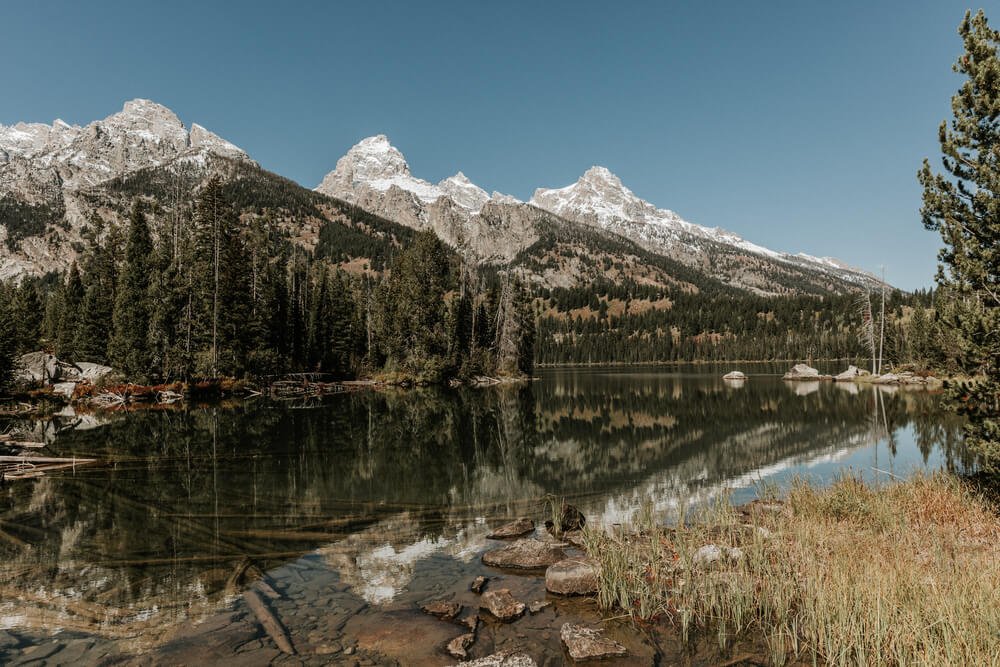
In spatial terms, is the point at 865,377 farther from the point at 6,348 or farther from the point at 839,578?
the point at 6,348

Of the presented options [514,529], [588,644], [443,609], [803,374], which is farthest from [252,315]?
[803,374]

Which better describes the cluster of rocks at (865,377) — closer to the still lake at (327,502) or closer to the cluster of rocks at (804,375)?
the cluster of rocks at (804,375)

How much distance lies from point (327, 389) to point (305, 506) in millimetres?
55473

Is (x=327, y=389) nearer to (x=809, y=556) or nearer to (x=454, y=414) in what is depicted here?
(x=454, y=414)

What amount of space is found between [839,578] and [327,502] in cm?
1512

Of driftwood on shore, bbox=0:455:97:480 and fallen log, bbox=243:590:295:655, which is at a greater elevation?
driftwood on shore, bbox=0:455:97:480

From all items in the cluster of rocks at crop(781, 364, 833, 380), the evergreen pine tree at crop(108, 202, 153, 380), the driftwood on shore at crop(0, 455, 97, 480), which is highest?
the evergreen pine tree at crop(108, 202, 153, 380)

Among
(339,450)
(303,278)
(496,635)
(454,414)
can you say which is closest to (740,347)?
(303,278)

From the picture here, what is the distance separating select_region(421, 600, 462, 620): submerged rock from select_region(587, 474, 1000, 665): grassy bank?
9.39 ft

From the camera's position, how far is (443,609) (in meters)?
9.94

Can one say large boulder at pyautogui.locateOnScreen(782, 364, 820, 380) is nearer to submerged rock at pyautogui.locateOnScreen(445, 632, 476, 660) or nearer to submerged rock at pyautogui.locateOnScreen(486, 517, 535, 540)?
submerged rock at pyautogui.locateOnScreen(486, 517, 535, 540)

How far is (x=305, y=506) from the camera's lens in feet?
56.9

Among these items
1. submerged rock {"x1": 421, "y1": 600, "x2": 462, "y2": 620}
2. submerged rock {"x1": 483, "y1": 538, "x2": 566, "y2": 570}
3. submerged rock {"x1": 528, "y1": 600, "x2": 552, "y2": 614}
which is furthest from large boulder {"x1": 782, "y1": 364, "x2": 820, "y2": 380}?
submerged rock {"x1": 421, "y1": 600, "x2": 462, "y2": 620}

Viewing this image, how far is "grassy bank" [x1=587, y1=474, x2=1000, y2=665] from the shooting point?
682 cm
